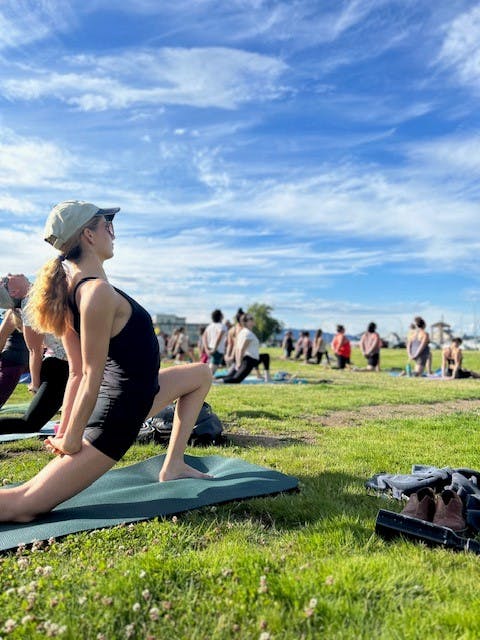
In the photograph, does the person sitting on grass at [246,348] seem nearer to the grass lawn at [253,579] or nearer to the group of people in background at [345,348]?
the group of people in background at [345,348]

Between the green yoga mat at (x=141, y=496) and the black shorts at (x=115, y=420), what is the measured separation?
0.44 metres

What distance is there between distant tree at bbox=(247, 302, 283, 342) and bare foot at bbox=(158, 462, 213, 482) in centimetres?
9684

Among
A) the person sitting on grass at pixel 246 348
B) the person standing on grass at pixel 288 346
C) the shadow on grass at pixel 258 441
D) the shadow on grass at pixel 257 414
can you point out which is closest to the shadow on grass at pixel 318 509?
the shadow on grass at pixel 258 441

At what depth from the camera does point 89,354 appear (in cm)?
369

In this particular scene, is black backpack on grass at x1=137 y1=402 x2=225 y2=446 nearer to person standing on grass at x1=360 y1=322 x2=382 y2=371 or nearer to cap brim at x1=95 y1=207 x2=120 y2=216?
cap brim at x1=95 y1=207 x2=120 y2=216

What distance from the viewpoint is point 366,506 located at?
13.8 ft

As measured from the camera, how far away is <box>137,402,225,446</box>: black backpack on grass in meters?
6.51

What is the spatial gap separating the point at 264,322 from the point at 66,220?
100 meters

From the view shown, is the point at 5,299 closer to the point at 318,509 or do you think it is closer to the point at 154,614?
the point at 318,509

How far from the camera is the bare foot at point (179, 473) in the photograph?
15.2 feet

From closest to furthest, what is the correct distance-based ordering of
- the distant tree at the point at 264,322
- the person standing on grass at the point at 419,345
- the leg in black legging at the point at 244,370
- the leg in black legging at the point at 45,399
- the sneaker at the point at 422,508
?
the sneaker at the point at 422,508, the leg in black legging at the point at 45,399, the leg in black legging at the point at 244,370, the person standing on grass at the point at 419,345, the distant tree at the point at 264,322

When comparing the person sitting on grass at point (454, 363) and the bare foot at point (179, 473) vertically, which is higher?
the person sitting on grass at point (454, 363)

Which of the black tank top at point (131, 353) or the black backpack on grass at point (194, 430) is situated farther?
the black backpack on grass at point (194, 430)

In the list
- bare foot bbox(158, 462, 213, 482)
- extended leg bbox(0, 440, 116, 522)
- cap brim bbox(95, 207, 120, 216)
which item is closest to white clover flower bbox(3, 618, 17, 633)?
extended leg bbox(0, 440, 116, 522)
